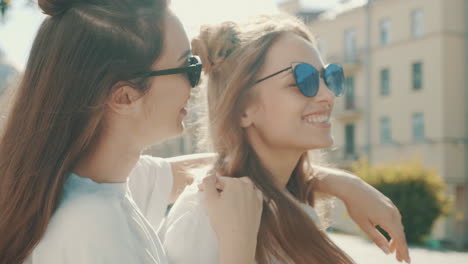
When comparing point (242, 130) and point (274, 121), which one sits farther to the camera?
point (242, 130)

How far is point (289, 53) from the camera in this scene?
8.59 ft

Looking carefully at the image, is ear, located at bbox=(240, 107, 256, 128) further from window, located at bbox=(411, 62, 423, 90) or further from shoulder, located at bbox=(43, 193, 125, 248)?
window, located at bbox=(411, 62, 423, 90)

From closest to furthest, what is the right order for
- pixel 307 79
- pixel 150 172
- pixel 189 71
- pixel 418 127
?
pixel 189 71, pixel 307 79, pixel 150 172, pixel 418 127

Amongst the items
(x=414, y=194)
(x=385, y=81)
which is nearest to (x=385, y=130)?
(x=385, y=81)

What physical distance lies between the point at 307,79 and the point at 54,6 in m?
1.14

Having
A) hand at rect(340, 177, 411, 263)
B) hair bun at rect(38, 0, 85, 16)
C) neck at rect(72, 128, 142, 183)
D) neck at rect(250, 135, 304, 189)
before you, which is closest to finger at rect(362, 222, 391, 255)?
hand at rect(340, 177, 411, 263)

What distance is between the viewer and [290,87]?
8.39ft

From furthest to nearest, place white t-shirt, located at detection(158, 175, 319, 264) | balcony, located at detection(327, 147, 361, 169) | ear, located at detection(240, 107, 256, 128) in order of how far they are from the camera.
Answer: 1. balcony, located at detection(327, 147, 361, 169)
2. ear, located at detection(240, 107, 256, 128)
3. white t-shirt, located at detection(158, 175, 319, 264)

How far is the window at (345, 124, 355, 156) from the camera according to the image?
109 feet

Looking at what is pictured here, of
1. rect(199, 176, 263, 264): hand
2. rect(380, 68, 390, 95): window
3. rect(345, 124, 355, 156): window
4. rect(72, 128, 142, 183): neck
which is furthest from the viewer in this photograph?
rect(345, 124, 355, 156): window

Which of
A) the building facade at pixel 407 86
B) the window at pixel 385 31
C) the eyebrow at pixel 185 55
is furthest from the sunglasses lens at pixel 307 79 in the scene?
the window at pixel 385 31

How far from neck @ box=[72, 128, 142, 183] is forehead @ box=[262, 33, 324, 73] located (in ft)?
3.27

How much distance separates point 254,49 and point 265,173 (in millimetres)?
514

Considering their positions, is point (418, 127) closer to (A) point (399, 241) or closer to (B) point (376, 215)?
(B) point (376, 215)
